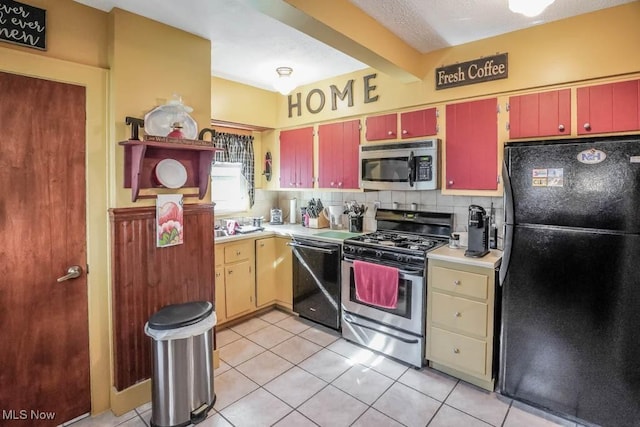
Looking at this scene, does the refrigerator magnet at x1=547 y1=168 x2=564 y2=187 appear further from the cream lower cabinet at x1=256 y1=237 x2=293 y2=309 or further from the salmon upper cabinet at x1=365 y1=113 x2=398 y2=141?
the cream lower cabinet at x1=256 y1=237 x2=293 y2=309

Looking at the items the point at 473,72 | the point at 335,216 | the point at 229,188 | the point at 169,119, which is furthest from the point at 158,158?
the point at 473,72

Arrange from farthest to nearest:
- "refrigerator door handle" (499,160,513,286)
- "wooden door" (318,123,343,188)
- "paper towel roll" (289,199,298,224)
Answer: "paper towel roll" (289,199,298,224) < "wooden door" (318,123,343,188) < "refrigerator door handle" (499,160,513,286)

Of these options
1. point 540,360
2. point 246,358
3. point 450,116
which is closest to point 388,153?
point 450,116

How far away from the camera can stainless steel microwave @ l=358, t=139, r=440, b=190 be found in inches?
116

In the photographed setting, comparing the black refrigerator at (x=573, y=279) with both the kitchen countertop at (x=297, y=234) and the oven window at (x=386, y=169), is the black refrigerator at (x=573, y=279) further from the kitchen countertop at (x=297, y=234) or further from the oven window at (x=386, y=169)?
the kitchen countertop at (x=297, y=234)

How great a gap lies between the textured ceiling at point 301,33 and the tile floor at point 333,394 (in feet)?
7.93

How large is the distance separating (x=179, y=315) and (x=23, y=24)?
1.84 metres

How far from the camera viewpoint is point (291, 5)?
173 cm

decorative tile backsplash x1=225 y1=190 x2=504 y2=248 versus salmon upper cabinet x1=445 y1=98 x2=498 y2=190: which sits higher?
salmon upper cabinet x1=445 y1=98 x2=498 y2=190

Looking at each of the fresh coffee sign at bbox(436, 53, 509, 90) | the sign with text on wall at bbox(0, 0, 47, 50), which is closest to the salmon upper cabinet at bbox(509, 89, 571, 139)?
the fresh coffee sign at bbox(436, 53, 509, 90)

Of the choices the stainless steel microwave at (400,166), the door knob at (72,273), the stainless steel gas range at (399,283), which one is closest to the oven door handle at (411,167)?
the stainless steel microwave at (400,166)

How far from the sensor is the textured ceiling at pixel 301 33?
214cm

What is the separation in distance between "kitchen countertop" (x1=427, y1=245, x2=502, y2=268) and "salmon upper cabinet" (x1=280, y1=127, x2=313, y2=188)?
1.73 meters

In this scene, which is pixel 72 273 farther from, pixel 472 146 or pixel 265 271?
pixel 472 146
